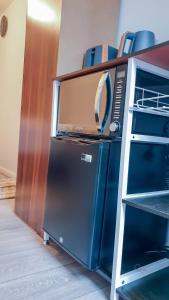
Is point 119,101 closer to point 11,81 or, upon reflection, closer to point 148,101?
point 148,101

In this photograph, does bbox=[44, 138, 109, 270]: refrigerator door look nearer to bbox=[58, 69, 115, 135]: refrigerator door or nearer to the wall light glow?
bbox=[58, 69, 115, 135]: refrigerator door

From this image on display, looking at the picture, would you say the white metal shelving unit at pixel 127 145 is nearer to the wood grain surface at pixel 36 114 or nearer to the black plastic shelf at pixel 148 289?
the black plastic shelf at pixel 148 289

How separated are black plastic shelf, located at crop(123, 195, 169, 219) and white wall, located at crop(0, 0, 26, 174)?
2.31 meters

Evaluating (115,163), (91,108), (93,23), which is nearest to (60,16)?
(93,23)

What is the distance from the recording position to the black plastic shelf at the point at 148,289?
3.73 ft

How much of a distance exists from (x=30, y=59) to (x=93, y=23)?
0.60 meters

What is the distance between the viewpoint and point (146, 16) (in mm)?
1712

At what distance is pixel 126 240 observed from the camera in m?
1.24

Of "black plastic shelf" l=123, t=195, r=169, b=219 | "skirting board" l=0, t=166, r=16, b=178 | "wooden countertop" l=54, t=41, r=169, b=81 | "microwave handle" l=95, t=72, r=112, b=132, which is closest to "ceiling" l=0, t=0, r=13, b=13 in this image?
"skirting board" l=0, t=166, r=16, b=178

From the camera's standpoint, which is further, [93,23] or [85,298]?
[93,23]

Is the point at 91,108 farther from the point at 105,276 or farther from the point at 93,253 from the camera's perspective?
the point at 105,276

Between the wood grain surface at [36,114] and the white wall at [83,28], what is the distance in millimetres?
54

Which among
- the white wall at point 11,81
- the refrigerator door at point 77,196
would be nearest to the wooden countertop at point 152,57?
the refrigerator door at point 77,196

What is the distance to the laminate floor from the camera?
122 centimetres
